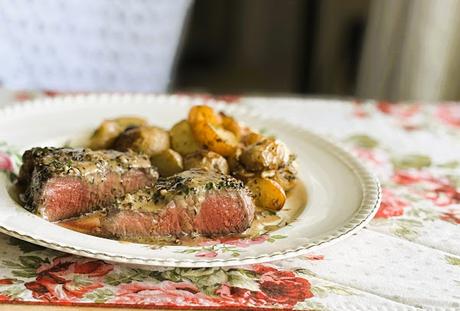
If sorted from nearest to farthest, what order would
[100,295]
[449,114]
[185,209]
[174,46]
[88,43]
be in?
[100,295] < [185,209] < [449,114] < [88,43] < [174,46]

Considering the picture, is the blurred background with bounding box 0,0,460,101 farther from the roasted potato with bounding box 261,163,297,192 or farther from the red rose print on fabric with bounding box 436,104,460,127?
the roasted potato with bounding box 261,163,297,192

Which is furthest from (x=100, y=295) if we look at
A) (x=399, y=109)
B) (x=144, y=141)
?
(x=399, y=109)

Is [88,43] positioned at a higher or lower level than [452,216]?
higher

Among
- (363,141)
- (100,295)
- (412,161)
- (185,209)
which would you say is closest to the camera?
(100,295)

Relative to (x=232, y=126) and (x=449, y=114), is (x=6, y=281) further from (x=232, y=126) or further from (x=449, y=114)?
(x=449, y=114)

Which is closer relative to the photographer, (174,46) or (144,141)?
(144,141)

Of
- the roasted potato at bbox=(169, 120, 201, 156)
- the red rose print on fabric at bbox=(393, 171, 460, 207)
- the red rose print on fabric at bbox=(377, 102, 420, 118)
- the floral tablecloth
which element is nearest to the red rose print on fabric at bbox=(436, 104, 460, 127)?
the red rose print on fabric at bbox=(377, 102, 420, 118)

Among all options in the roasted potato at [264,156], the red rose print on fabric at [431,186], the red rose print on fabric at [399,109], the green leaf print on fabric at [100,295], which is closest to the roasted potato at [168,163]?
the roasted potato at [264,156]
